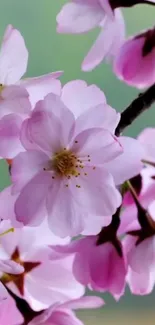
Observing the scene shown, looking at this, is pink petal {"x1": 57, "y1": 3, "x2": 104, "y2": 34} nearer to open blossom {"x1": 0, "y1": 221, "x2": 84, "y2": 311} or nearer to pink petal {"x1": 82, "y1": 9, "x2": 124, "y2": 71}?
pink petal {"x1": 82, "y1": 9, "x2": 124, "y2": 71}

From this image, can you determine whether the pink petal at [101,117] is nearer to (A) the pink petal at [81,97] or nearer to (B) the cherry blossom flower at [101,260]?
(A) the pink petal at [81,97]

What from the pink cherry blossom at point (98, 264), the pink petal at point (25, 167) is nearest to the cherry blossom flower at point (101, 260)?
the pink cherry blossom at point (98, 264)

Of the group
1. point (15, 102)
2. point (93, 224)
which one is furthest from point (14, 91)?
point (93, 224)

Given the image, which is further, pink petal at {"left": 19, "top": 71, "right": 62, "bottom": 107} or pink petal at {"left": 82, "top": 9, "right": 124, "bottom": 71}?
pink petal at {"left": 82, "top": 9, "right": 124, "bottom": 71}

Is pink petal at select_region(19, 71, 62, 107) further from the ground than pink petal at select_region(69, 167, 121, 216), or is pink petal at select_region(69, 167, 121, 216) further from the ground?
pink petal at select_region(19, 71, 62, 107)

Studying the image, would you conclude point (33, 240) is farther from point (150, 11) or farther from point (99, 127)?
point (150, 11)

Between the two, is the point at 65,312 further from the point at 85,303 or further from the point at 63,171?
the point at 63,171

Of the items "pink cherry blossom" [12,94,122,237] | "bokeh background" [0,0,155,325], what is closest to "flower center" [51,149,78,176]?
"pink cherry blossom" [12,94,122,237]
